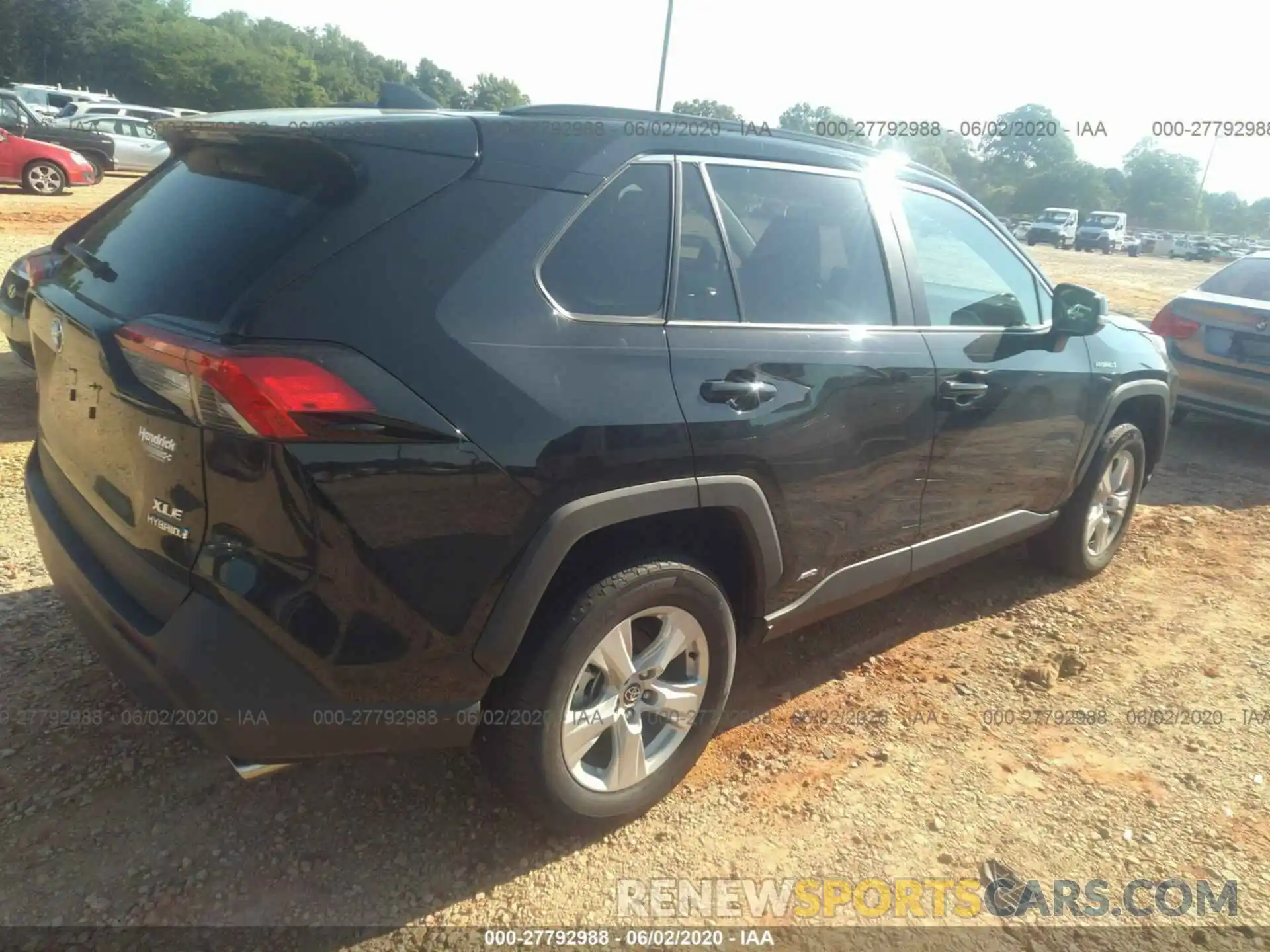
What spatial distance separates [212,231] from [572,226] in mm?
828

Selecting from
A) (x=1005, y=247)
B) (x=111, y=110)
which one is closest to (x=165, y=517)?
(x=1005, y=247)

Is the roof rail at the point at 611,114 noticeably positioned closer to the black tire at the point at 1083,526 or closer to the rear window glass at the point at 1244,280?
the black tire at the point at 1083,526

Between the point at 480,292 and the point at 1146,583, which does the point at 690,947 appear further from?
the point at 1146,583

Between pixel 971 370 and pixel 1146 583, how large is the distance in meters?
2.17

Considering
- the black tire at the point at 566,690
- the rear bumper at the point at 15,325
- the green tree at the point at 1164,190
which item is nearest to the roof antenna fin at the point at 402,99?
the black tire at the point at 566,690

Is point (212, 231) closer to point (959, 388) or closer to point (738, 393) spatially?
point (738, 393)

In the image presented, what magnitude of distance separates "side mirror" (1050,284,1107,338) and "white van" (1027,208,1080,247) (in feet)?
130

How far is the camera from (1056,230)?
1534 inches

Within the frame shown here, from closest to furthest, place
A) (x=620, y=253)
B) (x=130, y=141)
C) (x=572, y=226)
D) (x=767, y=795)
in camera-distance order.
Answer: (x=572, y=226)
(x=620, y=253)
(x=767, y=795)
(x=130, y=141)

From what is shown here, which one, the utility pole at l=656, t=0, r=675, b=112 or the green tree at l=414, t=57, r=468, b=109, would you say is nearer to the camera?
the utility pole at l=656, t=0, r=675, b=112

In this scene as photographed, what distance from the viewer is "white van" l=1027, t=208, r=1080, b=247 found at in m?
39.1

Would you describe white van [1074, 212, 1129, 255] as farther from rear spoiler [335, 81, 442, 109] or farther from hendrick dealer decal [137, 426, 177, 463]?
hendrick dealer decal [137, 426, 177, 463]

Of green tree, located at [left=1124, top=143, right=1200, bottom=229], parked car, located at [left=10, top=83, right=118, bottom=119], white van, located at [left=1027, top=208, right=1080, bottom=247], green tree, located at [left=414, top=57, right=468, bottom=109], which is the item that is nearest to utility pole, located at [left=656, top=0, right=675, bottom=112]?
parked car, located at [left=10, top=83, right=118, bottom=119]

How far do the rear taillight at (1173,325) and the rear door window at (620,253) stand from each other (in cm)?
629
